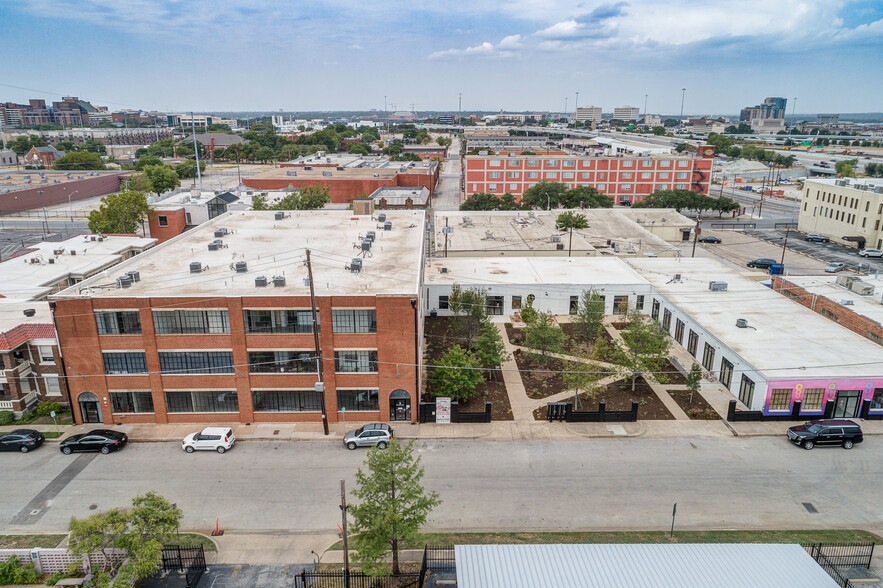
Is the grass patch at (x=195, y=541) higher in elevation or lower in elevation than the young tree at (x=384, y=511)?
lower

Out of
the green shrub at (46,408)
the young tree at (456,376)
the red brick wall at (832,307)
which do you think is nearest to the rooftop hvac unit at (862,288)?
the red brick wall at (832,307)

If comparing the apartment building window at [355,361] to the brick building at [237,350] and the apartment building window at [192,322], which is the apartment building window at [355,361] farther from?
the apartment building window at [192,322]

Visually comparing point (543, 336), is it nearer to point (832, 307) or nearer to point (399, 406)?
point (399, 406)

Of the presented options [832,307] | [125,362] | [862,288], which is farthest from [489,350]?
[862,288]

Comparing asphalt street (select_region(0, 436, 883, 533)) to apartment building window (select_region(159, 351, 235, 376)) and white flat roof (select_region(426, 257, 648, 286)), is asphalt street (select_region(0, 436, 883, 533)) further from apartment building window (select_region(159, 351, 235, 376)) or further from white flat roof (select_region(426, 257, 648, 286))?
white flat roof (select_region(426, 257, 648, 286))

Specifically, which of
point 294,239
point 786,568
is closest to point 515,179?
point 294,239

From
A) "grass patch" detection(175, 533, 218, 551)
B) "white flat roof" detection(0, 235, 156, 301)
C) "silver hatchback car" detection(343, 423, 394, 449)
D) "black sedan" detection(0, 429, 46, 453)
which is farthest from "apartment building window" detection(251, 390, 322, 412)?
"white flat roof" detection(0, 235, 156, 301)
